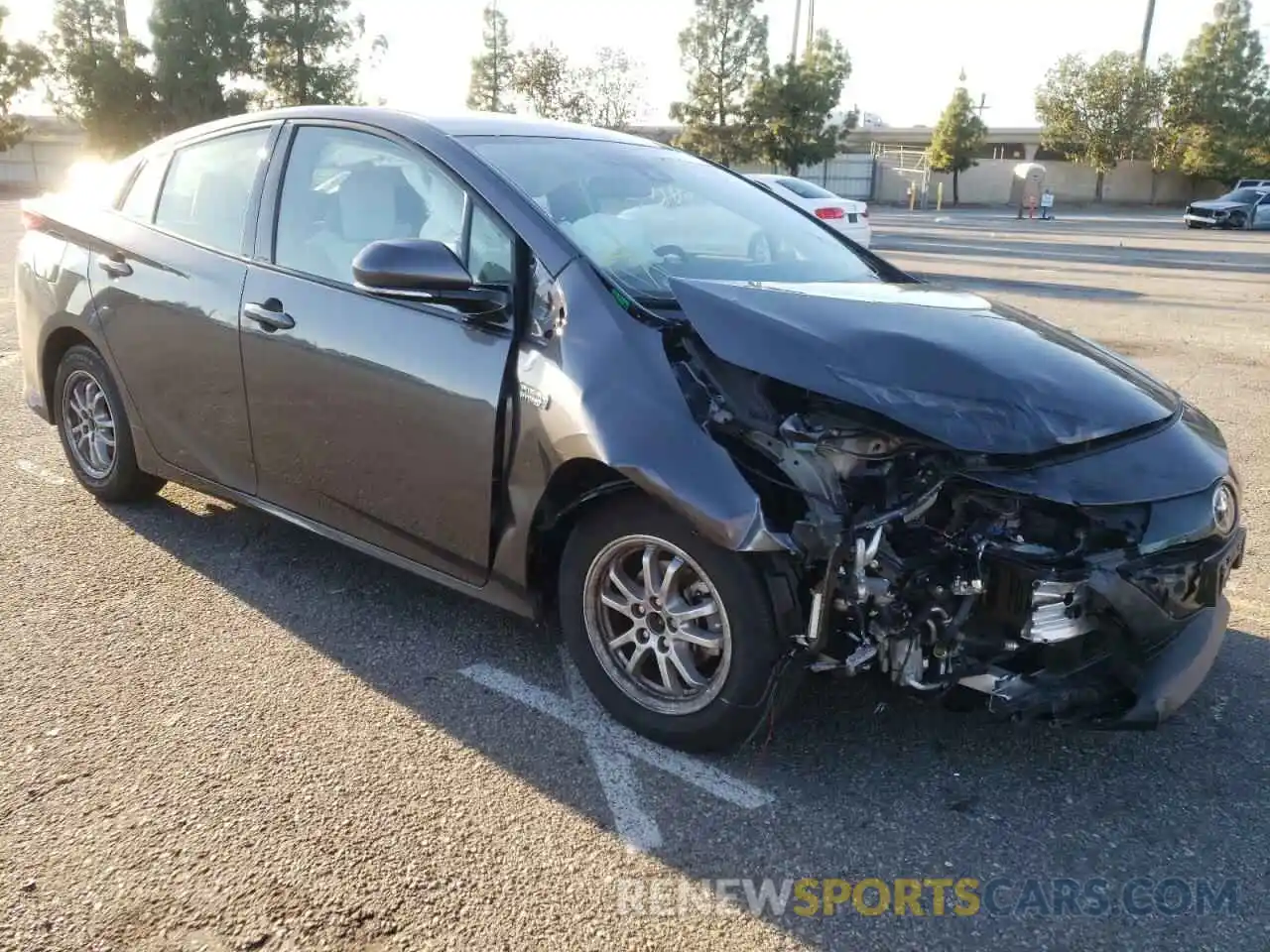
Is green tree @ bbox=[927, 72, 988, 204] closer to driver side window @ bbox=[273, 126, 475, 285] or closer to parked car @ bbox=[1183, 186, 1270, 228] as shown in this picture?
parked car @ bbox=[1183, 186, 1270, 228]

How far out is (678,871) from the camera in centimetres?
248

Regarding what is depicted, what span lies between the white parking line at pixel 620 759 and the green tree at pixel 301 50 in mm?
43633

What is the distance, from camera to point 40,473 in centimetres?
533

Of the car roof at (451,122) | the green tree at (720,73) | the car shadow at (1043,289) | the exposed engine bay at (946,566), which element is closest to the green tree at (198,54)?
the green tree at (720,73)

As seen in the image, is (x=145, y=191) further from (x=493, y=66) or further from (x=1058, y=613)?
(x=493, y=66)

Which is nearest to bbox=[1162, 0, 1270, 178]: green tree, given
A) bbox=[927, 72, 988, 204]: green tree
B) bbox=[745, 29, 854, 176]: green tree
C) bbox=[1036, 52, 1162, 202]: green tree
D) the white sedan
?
bbox=[1036, 52, 1162, 202]: green tree

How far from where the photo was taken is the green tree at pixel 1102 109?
174 feet

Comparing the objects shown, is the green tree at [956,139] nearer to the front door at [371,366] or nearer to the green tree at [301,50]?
the green tree at [301,50]

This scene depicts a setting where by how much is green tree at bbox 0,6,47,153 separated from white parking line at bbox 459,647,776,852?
54862 mm

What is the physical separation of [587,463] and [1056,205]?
5467cm

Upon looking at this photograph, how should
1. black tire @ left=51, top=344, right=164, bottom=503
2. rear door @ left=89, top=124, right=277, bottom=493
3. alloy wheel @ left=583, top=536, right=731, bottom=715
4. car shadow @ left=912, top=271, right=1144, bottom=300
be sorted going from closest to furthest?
alloy wheel @ left=583, top=536, right=731, bottom=715 → rear door @ left=89, top=124, right=277, bottom=493 → black tire @ left=51, top=344, right=164, bottom=503 → car shadow @ left=912, top=271, right=1144, bottom=300

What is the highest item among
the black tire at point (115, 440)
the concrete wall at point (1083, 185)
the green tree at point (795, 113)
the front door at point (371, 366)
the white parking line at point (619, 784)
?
the green tree at point (795, 113)

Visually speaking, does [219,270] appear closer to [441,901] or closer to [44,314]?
[44,314]

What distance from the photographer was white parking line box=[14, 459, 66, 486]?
5203 millimetres
